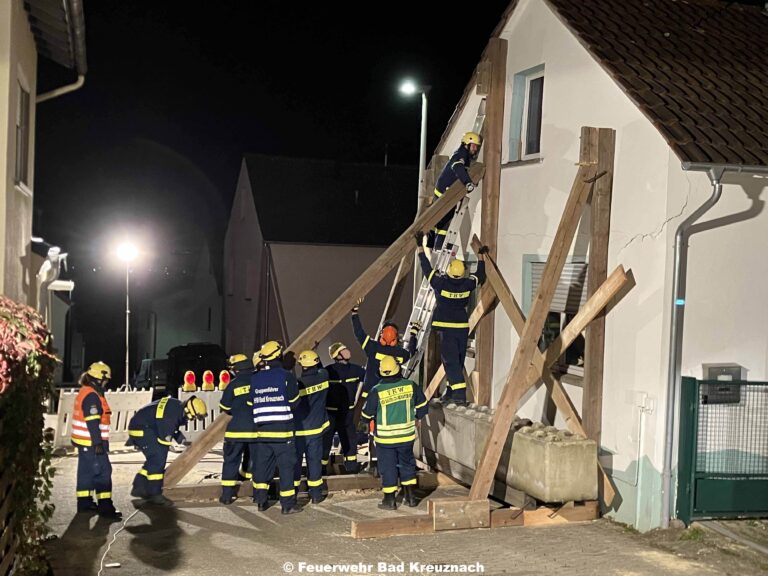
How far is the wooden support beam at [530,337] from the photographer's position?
372 inches

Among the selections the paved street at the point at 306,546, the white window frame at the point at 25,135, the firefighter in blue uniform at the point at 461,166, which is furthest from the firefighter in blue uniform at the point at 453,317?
the white window frame at the point at 25,135

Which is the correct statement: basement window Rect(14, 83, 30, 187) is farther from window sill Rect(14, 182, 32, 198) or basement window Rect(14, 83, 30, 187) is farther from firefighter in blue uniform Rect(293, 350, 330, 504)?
firefighter in blue uniform Rect(293, 350, 330, 504)

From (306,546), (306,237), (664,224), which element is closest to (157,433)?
(306,546)

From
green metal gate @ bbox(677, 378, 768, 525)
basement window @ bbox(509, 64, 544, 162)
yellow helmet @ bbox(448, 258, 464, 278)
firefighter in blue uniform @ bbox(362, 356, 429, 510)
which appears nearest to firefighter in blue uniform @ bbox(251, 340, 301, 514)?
firefighter in blue uniform @ bbox(362, 356, 429, 510)

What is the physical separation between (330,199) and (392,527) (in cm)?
1810

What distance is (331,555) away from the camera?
324 inches

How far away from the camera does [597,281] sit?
388 inches

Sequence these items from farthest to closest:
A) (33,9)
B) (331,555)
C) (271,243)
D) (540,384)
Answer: (271,243), (540,384), (33,9), (331,555)

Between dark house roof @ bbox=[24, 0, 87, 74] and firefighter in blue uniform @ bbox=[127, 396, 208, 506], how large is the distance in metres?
4.55

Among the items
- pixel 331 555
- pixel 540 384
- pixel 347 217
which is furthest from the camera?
pixel 347 217

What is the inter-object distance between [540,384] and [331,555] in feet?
13.7

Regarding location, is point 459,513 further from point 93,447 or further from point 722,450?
point 93,447

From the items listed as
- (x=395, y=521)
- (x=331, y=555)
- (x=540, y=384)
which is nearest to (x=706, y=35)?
(x=540, y=384)

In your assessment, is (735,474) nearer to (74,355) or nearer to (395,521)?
(395,521)
